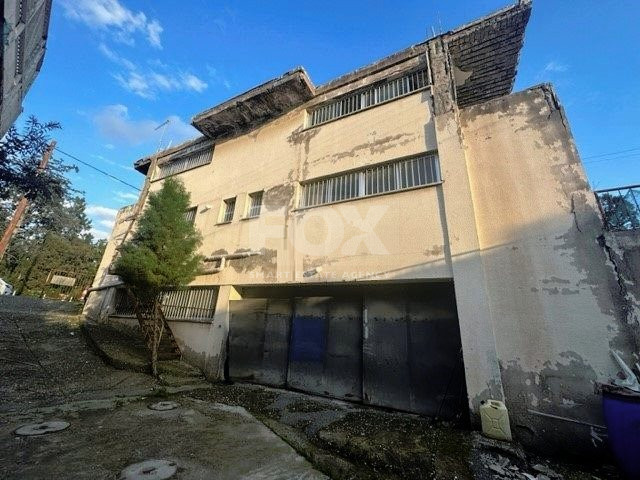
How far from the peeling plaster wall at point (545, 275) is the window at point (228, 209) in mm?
7850

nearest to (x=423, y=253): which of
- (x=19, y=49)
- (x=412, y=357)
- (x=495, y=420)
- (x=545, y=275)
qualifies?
(x=545, y=275)

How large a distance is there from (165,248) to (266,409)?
5.25 metres

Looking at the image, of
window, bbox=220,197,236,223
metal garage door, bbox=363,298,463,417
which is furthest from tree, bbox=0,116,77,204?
metal garage door, bbox=363,298,463,417

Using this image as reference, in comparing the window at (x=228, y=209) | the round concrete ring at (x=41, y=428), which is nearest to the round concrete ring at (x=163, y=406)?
the round concrete ring at (x=41, y=428)

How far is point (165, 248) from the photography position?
26.2ft

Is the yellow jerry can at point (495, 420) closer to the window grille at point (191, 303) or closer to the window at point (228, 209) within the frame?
the window grille at point (191, 303)

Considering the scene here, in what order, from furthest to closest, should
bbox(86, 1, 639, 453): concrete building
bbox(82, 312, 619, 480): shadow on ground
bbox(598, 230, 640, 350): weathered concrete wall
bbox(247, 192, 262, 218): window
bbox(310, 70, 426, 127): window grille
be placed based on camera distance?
1. bbox(247, 192, 262, 218): window
2. bbox(310, 70, 426, 127): window grille
3. bbox(86, 1, 639, 453): concrete building
4. bbox(598, 230, 640, 350): weathered concrete wall
5. bbox(82, 312, 619, 480): shadow on ground

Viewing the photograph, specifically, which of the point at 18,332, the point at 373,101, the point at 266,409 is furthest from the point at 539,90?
the point at 18,332

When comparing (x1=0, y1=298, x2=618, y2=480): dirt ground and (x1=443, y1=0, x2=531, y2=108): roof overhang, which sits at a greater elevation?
(x1=443, y1=0, x2=531, y2=108): roof overhang

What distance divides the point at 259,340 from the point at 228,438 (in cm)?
397

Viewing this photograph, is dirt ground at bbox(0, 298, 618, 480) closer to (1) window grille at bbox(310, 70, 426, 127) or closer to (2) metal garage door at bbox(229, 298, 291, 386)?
(2) metal garage door at bbox(229, 298, 291, 386)

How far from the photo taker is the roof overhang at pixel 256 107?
31.8 feet

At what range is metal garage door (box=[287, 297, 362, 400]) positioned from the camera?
662 centimetres

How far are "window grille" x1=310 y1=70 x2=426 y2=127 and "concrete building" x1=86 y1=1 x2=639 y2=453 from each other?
48mm
